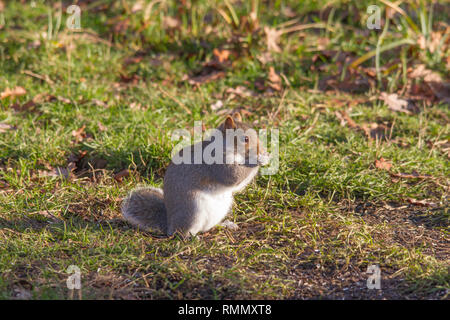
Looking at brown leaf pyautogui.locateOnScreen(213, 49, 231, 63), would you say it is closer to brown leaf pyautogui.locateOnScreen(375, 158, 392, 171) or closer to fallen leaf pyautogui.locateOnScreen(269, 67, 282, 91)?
fallen leaf pyautogui.locateOnScreen(269, 67, 282, 91)

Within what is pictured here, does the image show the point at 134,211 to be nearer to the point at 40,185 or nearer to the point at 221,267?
the point at 221,267

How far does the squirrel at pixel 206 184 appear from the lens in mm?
3082

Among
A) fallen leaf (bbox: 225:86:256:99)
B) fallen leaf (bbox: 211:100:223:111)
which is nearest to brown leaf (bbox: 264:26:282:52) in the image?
fallen leaf (bbox: 225:86:256:99)

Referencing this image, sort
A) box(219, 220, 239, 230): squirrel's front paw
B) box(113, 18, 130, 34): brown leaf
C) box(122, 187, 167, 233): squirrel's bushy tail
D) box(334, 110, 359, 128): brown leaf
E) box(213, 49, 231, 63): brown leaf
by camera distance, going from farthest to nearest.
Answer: box(113, 18, 130, 34): brown leaf < box(213, 49, 231, 63): brown leaf < box(334, 110, 359, 128): brown leaf < box(219, 220, 239, 230): squirrel's front paw < box(122, 187, 167, 233): squirrel's bushy tail

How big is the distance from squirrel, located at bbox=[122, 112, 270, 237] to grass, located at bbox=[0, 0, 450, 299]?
0.10 m

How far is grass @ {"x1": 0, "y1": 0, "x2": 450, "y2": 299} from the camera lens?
2.83 metres

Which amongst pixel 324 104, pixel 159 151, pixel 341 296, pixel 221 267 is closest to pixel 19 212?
pixel 159 151

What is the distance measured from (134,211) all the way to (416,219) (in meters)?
1.68

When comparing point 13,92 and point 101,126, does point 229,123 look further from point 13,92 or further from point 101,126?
point 13,92

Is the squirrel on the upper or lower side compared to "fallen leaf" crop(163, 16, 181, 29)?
lower

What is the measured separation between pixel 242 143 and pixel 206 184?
11.5 inches

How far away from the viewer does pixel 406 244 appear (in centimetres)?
321

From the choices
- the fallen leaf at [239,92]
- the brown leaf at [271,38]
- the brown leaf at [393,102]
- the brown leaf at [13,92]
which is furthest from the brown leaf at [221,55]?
the brown leaf at [13,92]

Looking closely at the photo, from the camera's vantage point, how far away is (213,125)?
4391 mm
